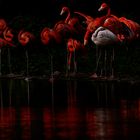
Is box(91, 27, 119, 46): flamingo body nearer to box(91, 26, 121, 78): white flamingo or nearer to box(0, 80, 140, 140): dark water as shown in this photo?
box(91, 26, 121, 78): white flamingo

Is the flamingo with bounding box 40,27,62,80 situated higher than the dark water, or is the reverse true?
the flamingo with bounding box 40,27,62,80

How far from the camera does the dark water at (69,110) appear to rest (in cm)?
1112

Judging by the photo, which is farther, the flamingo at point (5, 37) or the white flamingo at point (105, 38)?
the flamingo at point (5, 37)

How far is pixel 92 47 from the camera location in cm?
2450

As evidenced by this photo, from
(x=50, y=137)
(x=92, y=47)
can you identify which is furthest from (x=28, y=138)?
(x=92, y=47)

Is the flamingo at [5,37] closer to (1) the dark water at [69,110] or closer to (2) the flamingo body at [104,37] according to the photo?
(2) the flamingo body at [104,37]

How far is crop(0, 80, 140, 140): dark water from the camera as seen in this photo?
438 inches

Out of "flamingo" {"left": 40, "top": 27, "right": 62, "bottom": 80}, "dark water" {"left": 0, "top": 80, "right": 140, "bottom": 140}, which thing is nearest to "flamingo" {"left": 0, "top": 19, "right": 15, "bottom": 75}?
"flamingo" {"left": 40, "top": 27, "right": 62, "bottom": 80}

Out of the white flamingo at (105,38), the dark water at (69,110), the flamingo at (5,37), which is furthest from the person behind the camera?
the flamingo at (5,37)

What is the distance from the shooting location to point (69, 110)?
44.9 ft

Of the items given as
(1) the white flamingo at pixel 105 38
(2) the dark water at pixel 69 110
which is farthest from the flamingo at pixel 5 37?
(2) the dark water at pixel 69 110

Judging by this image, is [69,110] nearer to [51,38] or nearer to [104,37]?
[104,37]

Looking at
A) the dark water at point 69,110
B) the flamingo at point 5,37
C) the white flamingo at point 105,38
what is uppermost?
the flamingo at point 5,37

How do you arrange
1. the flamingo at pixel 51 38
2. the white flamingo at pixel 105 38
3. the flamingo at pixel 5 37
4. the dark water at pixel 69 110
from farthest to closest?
the flamingo at pixel 5 37 < the flamingo at pixel 51 38 < the white flamingo at pixel 105 38 < the dark water at pixel 69 110
